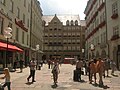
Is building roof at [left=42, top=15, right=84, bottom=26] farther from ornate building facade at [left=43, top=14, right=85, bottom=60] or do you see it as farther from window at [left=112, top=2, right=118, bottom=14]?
window at [left=112, top=2, right=118, bottom=14]

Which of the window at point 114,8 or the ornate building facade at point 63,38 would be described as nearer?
the window at point 114,8

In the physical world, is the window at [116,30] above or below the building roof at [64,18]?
below

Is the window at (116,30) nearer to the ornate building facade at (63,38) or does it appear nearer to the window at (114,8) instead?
the window at (114,8)

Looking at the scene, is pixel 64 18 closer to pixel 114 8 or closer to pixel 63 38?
pixel 63 38

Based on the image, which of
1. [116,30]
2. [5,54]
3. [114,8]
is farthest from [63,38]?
[5,54]

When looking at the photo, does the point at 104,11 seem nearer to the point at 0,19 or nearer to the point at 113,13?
the point at 113,13

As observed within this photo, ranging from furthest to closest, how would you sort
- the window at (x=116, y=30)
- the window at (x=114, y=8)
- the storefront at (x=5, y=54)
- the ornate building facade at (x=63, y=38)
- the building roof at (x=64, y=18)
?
the building roof at (x=64, y=18), the ornate building facade at (x=63, y=38), the window at (x=114, y=8), the window at (x=116, y=30), the storefront at (x=5, y=54)

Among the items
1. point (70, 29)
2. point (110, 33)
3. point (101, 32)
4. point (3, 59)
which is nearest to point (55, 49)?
point (70, 29)

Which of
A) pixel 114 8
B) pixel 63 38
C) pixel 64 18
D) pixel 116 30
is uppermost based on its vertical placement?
pixel 64 18

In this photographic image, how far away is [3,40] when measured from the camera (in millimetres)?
28984

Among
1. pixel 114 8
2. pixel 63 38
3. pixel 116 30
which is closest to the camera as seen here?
pixel 116 30

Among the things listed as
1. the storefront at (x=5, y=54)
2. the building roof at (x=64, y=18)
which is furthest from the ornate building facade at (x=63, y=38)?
the storefront at (x=5, y=54)

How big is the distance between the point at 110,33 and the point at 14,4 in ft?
48.2

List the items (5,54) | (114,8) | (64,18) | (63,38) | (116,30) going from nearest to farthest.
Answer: (5,54) → (116,30) → (114,8) → (63,38) → (64,18)
